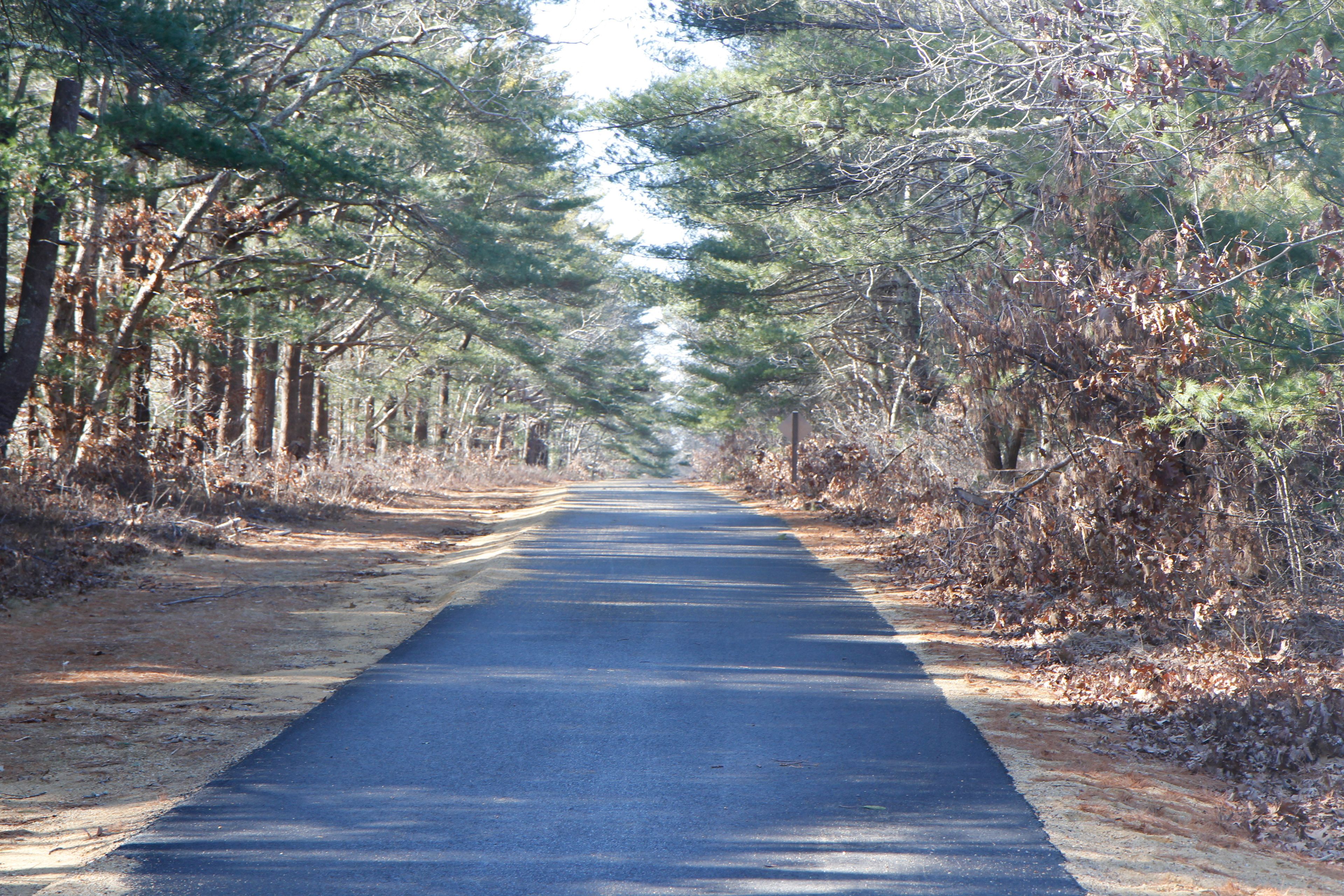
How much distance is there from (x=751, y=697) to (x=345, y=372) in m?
26.0

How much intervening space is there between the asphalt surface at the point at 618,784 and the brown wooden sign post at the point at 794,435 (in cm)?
1940

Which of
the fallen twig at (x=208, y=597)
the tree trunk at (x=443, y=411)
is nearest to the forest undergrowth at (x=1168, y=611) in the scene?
the fallen twig at (x=208, y=597)

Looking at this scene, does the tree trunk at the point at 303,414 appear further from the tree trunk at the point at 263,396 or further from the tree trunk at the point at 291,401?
the tree trunk at the point at 263,396

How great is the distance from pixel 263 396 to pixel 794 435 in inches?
525

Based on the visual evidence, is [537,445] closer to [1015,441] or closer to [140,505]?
[140,505]

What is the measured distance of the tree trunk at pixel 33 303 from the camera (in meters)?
13.3

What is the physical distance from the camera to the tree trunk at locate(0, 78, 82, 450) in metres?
13.3

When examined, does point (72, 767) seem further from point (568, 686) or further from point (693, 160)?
point (693, 160)

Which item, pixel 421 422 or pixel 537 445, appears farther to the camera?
pixel 537 445

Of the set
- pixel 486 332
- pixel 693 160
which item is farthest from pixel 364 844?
pixel 486 332

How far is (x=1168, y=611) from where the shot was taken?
1004cm

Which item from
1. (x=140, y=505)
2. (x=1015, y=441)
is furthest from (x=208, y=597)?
(x=1015, y=441)

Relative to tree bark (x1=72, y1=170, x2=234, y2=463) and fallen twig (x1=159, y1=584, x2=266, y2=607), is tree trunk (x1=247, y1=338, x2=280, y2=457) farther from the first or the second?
fallen twig (x1=159, y1=584, x2=266, y2=607)

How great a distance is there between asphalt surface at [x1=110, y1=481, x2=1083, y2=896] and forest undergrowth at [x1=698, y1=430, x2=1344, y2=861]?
53.0 inches
